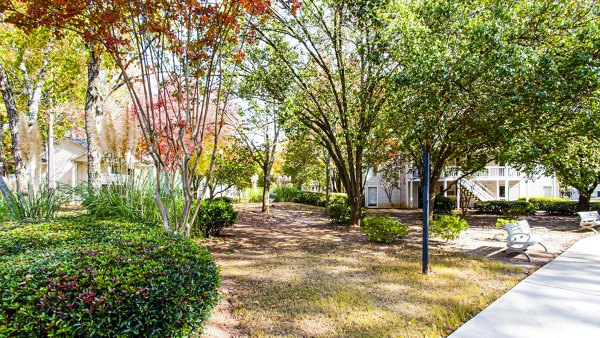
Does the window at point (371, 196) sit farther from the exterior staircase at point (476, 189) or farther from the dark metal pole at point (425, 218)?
the dark metal pole at point (425, 218)

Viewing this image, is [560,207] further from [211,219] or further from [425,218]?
[211,219]

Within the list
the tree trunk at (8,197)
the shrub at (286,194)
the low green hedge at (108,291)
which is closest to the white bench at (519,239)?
the low green hedge at (108,291)

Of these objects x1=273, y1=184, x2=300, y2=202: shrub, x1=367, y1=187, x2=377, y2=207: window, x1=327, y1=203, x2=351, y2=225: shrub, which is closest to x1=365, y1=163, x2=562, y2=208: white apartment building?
x1=367, y1=187, x2=377, y2=207: window

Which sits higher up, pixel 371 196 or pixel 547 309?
pixel 371 196

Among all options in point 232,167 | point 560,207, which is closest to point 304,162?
point 232,167

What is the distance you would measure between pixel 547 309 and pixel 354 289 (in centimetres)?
219

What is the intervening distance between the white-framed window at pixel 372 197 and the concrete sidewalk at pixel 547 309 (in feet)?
63.1

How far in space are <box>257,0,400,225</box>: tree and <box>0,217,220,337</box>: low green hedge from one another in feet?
18.0

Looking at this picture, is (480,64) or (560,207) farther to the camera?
(560,207)

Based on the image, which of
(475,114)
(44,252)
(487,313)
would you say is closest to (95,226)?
(44,252)

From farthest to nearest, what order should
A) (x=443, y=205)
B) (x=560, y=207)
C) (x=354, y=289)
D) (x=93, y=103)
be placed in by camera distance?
1. (x=443, y=205)
2. (x=560, y=207)
3. (x=93, y=103)
4. (x=354, y=289)

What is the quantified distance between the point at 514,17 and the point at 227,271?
7.09m

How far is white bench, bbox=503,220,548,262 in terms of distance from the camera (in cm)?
614

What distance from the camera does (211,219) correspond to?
7.83 metres
